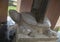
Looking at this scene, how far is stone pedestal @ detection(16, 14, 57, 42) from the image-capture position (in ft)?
4.31

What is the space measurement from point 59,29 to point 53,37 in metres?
Answer: 0.41

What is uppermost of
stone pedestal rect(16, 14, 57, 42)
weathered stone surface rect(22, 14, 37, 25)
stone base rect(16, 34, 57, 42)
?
weathered stone surface rect(22, 14, 37, 25)

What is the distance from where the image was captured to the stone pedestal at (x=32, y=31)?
131 centimetres

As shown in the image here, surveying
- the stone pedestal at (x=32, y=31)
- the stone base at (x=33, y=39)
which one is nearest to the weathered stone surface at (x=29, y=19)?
the stone pedestal at (x=32, y=31)

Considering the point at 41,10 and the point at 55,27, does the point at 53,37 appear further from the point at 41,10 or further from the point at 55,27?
the point at 55,27

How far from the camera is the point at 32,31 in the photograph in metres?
1.34

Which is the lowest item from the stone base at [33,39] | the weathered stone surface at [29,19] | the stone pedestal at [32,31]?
the stone base at [33,39]

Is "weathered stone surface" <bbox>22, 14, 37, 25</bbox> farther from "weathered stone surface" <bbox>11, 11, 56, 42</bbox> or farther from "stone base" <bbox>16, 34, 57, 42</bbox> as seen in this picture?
"stone base" <bbox>16, 34, 57, 42</bbox>

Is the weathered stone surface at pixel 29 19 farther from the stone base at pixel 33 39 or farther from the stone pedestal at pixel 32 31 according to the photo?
the stone base at pixel 33 39

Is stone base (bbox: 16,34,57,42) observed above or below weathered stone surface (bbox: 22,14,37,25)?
below

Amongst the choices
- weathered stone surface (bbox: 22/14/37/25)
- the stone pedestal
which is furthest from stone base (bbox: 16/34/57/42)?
weathered stone surface (bbox: 22/14/37/25)

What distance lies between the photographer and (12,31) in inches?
59.3

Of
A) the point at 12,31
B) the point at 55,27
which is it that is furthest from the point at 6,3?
the point at 55,27

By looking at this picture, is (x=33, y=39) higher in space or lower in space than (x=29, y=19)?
lower
